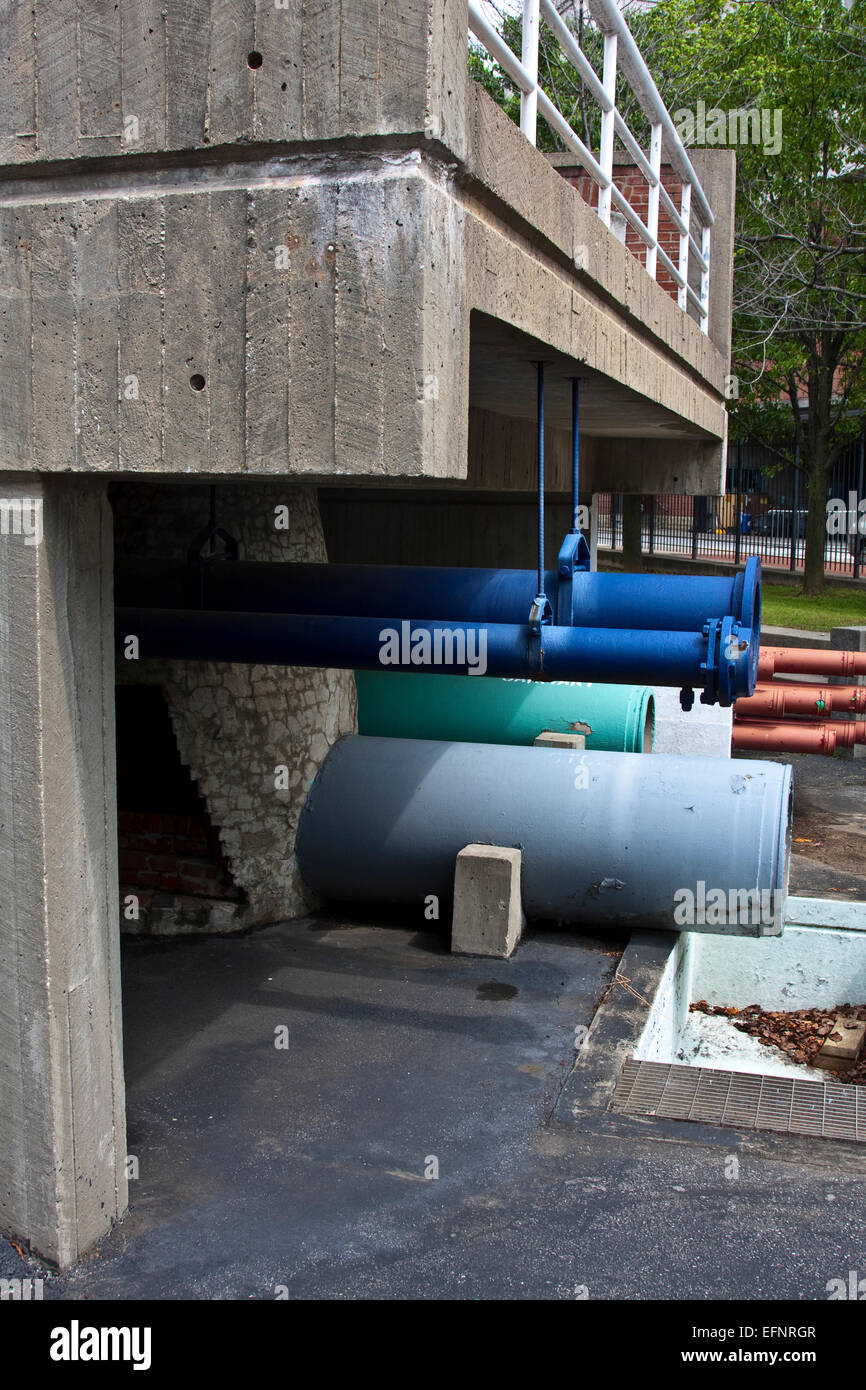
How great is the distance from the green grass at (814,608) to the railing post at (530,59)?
47.4ft

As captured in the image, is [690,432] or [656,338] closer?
[656,338]

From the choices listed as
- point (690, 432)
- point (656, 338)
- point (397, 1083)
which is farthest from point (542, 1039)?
point (690, 432)

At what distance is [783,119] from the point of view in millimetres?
18578

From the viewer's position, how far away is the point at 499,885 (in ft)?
21.7

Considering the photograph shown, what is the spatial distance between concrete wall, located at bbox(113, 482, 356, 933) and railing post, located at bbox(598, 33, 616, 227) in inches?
86.8

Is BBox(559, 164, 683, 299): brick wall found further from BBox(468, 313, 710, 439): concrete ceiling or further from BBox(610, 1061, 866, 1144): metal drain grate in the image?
BBox(610, 1061, 866, 1144): metal drain grate

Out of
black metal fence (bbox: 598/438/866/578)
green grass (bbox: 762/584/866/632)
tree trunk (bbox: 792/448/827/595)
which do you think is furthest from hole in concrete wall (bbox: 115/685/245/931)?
tree trunk (bbox: 792/448/827/595)

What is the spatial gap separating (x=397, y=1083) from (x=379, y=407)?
307 cm

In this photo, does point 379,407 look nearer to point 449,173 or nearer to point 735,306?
point 449,173

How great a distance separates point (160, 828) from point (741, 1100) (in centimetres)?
340

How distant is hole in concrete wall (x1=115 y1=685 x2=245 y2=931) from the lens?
682 centimetres

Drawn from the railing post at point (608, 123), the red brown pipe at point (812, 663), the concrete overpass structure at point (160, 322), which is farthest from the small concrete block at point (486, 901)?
the red brown pipe at point (812, 663)

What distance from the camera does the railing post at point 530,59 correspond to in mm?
4328
